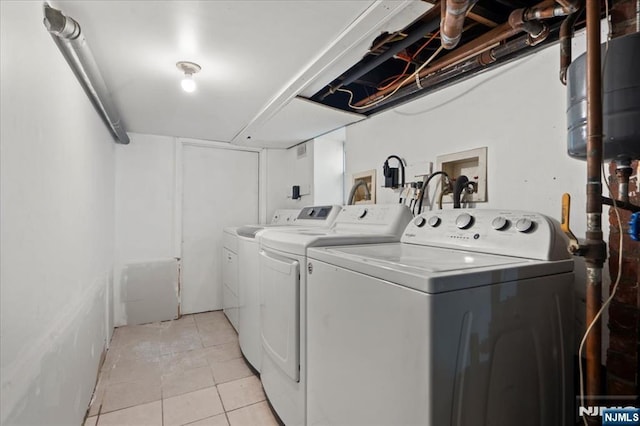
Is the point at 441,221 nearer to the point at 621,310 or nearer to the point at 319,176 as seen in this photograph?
the point at 621,310

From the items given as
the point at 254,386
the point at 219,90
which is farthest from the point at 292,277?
the point at 219,90

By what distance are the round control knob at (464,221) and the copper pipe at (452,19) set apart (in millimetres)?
711

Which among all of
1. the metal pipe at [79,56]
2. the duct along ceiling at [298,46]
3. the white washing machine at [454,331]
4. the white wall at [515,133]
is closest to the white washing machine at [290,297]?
the white washing machine at [454,331]

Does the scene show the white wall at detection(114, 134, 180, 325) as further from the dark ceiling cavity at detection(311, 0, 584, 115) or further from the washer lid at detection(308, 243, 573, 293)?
the washer lid at detection(308, 243, 573, 293)

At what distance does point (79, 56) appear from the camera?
141 centimetres

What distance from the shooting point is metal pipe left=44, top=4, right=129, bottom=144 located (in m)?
1.12

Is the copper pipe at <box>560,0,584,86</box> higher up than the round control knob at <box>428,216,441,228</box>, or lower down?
higher up

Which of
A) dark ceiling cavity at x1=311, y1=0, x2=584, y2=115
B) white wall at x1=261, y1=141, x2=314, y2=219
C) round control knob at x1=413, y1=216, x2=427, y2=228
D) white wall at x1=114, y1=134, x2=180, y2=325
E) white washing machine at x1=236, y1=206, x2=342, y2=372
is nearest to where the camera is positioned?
dark ceiling cavity at x1=311, y1=0, x2=584, y2=115

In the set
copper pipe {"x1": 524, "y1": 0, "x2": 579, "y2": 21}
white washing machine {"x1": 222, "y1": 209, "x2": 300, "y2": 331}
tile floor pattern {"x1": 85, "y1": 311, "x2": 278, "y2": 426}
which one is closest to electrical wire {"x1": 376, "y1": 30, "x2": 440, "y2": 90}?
copper pipe {"x1": 524, "y1": 0, "x2": 579, "y2": 21}

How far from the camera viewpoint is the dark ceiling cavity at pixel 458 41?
1.09 m

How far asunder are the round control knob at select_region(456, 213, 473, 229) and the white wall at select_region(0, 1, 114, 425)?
1556mm

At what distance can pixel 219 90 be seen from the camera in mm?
2023

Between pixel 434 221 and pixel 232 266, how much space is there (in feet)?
6.69

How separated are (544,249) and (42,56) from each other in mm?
1930
